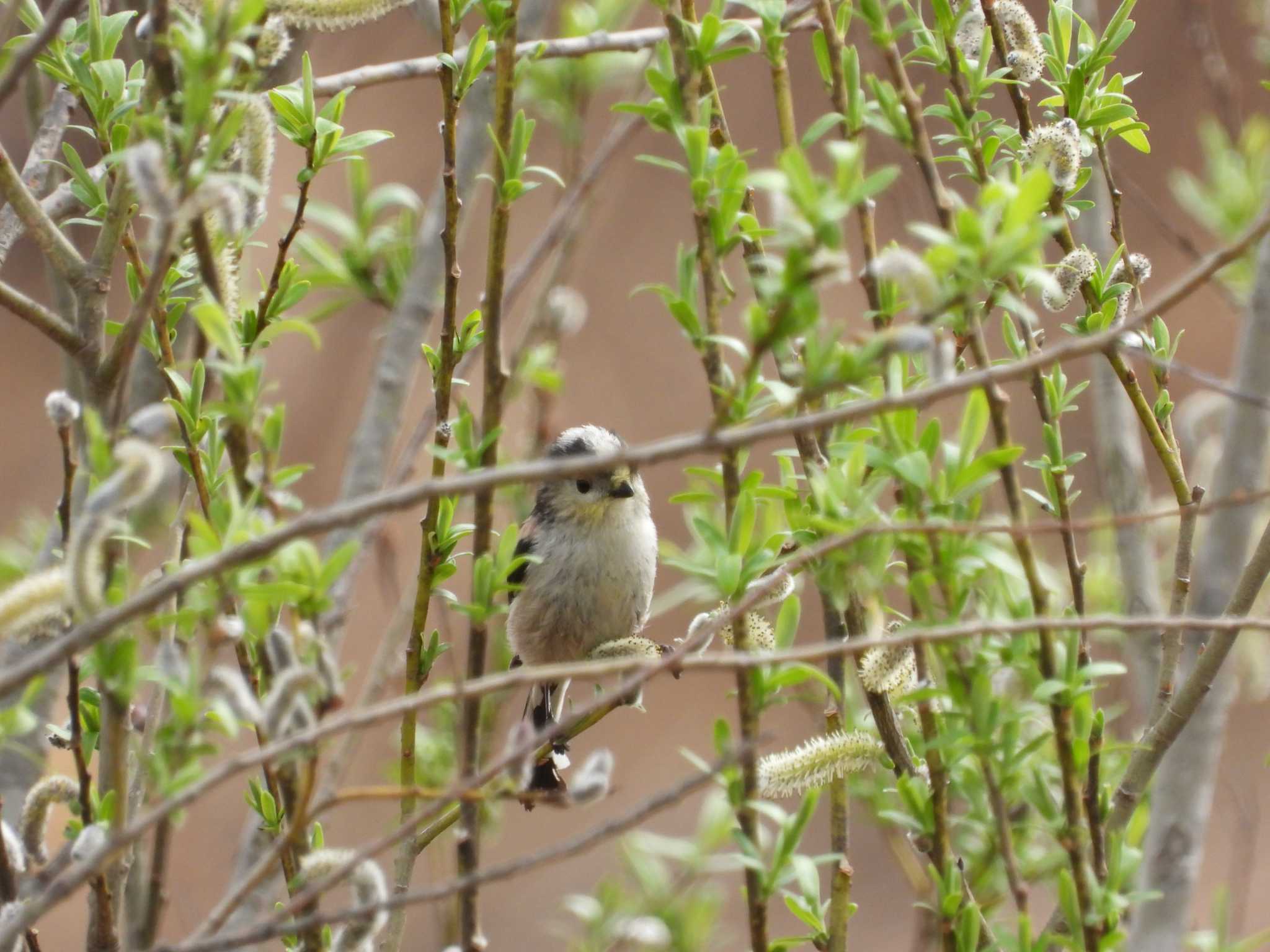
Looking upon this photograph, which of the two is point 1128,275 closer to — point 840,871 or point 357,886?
point 840,871

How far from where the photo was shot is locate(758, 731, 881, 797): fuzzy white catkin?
4.26 feet

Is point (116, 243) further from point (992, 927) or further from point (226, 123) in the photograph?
point (992, 927)

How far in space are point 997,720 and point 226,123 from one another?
2.71 feet

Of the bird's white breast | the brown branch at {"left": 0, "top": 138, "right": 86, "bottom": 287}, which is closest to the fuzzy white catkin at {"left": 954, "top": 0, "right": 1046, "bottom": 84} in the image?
the brown branch at {"left": 0, "top": 138, "right": 86, "bottom": 287}

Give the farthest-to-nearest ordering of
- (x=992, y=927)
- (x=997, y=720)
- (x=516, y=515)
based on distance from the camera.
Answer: (x=516, y=515)
(x=992, y=927)
(x=997, y=720)

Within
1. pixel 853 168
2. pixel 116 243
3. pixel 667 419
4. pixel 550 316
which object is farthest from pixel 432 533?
pixel 667 419

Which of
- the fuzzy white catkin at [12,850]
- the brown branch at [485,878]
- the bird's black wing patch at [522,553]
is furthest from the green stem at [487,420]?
the bird's black wing patch at [522,553]

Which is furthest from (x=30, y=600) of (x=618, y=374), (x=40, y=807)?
(x=618, y=374)

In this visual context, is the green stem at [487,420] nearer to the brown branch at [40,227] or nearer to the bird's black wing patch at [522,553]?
the brown branch at [40,227]

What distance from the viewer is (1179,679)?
1.67m

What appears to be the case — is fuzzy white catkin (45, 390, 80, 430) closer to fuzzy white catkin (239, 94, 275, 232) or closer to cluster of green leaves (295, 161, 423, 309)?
fuzzy white catkin (239, 94, 275, 232)

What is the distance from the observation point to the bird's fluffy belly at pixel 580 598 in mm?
2672

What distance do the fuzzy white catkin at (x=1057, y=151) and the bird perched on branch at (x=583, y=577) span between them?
4.17 feet

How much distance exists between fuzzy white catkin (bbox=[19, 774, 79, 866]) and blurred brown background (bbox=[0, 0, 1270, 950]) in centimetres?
269
